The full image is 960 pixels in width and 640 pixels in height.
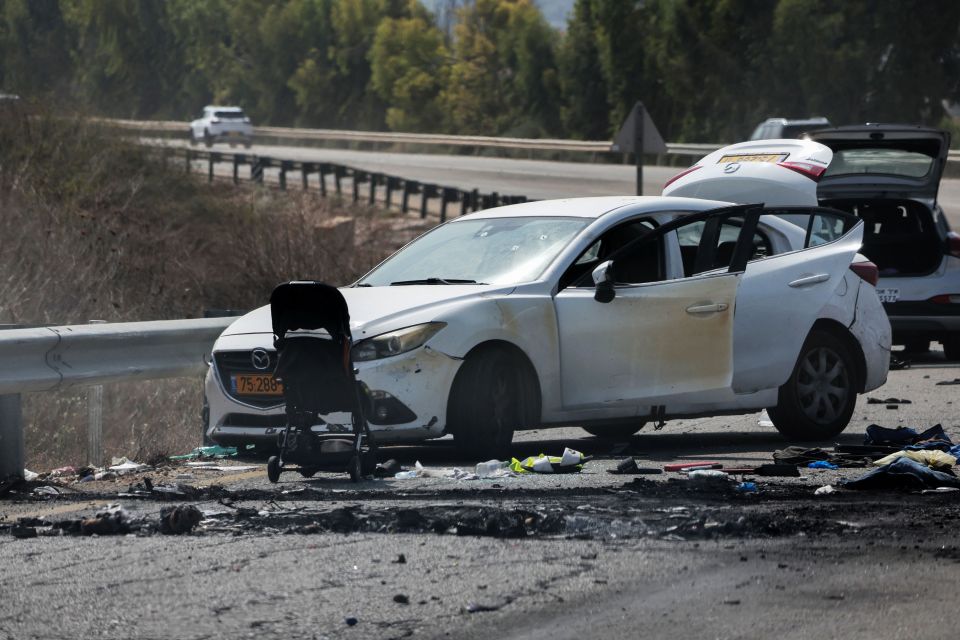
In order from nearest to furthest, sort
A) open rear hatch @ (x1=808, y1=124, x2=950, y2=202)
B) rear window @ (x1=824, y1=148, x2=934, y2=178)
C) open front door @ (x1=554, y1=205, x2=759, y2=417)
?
open front door @ (x1=554, y1=205, x2=759, y2=417) → open rear hatch @ (x1=808, y1=124, x2=950, y2=202) → rear window @ (x1=824, y1=148, x2=934, y2=178)

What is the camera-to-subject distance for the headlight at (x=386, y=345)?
29.2 ft

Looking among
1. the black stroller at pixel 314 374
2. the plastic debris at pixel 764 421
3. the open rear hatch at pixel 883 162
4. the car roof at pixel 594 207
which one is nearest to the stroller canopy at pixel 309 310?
the black stroller at pixel 314 374

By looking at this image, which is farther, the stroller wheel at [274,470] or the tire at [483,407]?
the tire at [483,407]

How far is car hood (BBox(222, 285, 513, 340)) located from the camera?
898 cm

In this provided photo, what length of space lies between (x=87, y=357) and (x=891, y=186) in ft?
28.3

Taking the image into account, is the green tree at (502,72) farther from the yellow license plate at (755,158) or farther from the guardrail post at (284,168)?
the yellow license plate at (755,158)

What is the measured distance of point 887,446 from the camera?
30.4 feet

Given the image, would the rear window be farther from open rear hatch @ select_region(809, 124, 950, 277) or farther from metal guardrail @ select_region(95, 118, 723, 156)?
metal guardrail @ select_region(95, 118, 723, 156)

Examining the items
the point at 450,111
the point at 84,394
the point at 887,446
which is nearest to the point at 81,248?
the point at 84,394

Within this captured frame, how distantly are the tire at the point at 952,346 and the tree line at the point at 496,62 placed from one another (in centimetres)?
1845

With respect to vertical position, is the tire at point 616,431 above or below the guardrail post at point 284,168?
below

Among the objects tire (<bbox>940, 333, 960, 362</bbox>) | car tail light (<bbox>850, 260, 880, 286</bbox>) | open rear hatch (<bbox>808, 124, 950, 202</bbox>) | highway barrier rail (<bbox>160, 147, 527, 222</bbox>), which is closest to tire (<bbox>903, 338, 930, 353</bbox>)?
tire (<bbox>940, 333, 960, 362</bbox>)

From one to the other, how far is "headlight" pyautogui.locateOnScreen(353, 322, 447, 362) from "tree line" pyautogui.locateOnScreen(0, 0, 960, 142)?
72.9 feet

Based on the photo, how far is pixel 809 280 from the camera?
1044 centimetres
